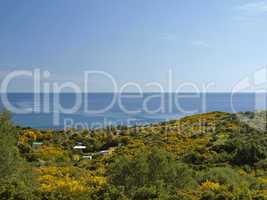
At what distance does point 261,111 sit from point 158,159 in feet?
98.5

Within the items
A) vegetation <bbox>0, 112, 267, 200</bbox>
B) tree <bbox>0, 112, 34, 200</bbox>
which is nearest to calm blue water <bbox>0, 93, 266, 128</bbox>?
tree <bbox>0, 112, 34, 200</bbox>

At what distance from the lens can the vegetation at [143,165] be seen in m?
10.7

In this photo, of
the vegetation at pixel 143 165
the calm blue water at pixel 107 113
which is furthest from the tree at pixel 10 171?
the calm blue water at pixel 107 113

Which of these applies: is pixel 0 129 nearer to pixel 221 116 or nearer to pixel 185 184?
pixel 185 184

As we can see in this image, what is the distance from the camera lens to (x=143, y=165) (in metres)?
11.9

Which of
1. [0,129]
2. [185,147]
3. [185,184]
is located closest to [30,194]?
[185,184]

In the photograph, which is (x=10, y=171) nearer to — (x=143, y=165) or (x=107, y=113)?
(x=143, y=165)

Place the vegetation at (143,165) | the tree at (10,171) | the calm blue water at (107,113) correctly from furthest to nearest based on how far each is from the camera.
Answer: the calm blue water at (107,113)
the vegetation at (143,165)
the tree at (10,171)

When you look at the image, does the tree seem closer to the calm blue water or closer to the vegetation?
the vegetation

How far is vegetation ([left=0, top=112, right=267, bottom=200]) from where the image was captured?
1075 cm

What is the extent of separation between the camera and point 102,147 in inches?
1173

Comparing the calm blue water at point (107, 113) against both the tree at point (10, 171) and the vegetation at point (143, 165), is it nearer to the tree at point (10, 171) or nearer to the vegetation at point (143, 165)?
the tree at point (10, 171)

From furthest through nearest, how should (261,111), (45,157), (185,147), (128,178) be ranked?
(261,111) < (185,147) < (45,157) < (128,178)

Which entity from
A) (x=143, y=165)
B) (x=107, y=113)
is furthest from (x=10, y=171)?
(x=107, y=113)
